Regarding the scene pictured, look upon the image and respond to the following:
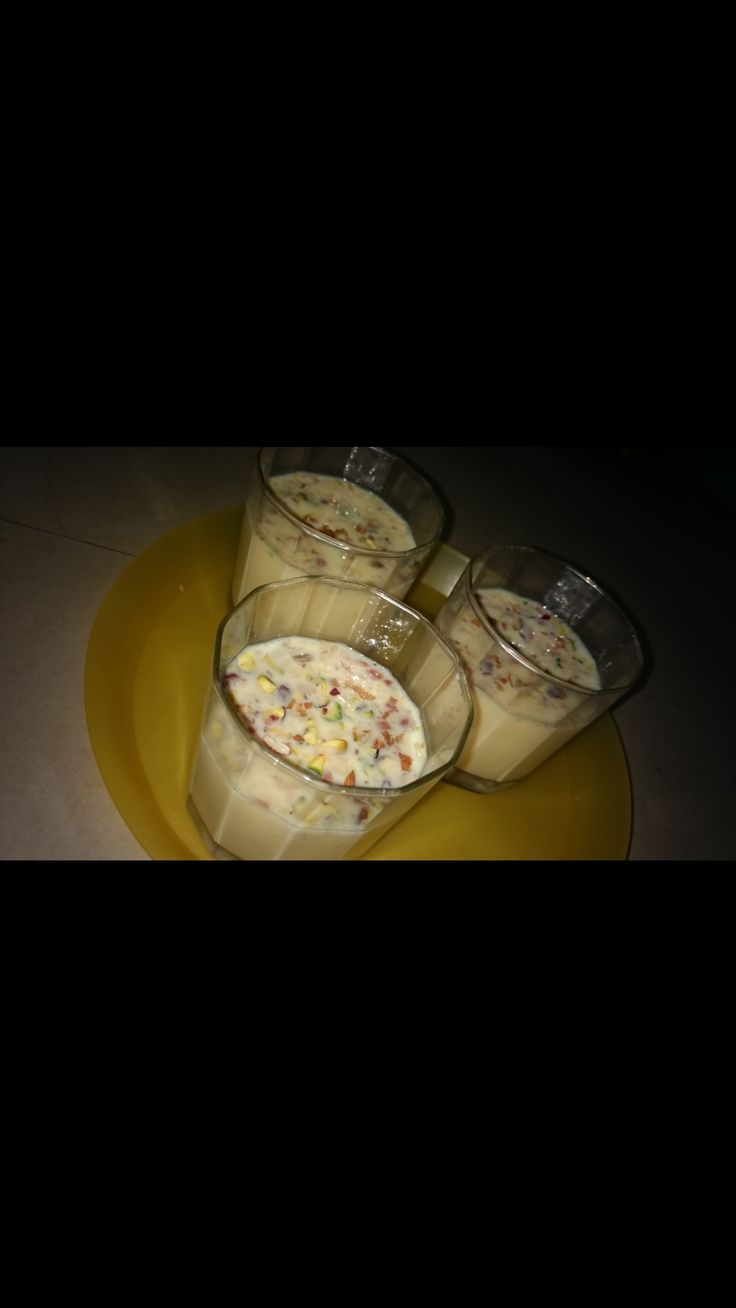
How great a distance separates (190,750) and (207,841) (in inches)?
7.6

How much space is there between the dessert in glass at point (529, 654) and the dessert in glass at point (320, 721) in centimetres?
17

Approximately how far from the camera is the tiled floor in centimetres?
142

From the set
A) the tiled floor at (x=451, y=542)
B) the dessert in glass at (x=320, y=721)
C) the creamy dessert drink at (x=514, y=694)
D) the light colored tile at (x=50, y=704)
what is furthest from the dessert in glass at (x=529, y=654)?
the light colored tile at (x=50, y=704)

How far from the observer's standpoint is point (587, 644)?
1.92 meters

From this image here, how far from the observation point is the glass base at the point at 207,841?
1.40m

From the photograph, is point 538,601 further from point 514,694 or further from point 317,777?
point 317,777

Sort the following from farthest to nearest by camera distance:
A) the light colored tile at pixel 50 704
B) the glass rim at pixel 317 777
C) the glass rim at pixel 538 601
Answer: the glass rim at pixel 538 601
the light colored tile at pixel 50 704
the glass rim at pixel 317 777

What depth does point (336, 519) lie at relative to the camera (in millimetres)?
1898

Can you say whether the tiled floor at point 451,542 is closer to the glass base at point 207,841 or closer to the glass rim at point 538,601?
the glass base at point 207,841

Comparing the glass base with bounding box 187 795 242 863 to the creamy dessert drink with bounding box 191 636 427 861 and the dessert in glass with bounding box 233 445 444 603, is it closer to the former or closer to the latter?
the creamy dessert drink with bounding box 191 636 427 861

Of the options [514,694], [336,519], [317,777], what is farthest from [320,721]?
[336,519]

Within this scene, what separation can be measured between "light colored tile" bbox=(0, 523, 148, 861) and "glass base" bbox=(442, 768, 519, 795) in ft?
2.32

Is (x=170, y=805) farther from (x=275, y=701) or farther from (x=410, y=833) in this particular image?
(x=410, y=833)

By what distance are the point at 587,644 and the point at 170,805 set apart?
3.60ft
